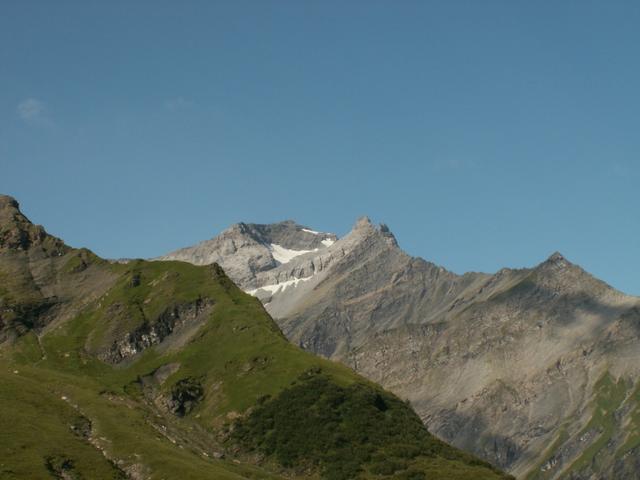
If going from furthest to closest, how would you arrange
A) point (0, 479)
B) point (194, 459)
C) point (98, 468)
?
point (194, 459) < point (98, 468) < point (0, 479)

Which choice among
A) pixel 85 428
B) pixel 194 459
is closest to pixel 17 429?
pixel 85 428

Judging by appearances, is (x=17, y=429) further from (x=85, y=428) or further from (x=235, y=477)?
(x=235, y=477)

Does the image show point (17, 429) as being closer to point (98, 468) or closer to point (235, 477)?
point (98, 468)

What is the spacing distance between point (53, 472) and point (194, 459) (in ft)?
106

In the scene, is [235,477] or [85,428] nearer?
[235,477]

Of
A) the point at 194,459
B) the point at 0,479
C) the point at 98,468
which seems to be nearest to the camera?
the point at 0,479

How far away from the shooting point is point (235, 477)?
18225 centimetres

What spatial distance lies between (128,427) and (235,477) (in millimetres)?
28475

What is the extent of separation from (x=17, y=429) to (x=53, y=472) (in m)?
19.2

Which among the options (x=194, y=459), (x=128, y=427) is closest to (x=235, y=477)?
(x=194, y=459)

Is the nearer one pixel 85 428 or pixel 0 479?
pixel 0 479

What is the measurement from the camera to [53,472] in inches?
6575

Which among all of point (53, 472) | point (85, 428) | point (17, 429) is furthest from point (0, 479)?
point (85, 428)

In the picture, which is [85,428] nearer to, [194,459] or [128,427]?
[128,427]
